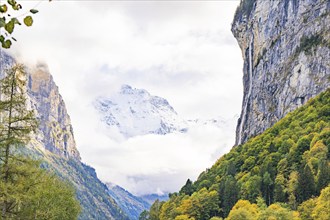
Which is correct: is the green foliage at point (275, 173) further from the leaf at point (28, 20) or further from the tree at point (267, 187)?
the leaf at point (28, 20)

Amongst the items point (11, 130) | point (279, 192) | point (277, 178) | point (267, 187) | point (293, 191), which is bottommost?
point (11, 130)

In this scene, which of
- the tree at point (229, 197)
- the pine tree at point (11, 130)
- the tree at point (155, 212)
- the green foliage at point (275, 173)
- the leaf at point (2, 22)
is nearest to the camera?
the leaf at point (2, 22)

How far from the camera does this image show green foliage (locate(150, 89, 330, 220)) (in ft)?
351

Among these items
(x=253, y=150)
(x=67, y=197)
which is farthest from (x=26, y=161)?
(x=253, y=150)

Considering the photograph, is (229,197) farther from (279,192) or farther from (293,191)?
(293,191)

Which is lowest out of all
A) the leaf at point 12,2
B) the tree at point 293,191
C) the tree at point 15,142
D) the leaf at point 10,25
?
the leaf at point 10,25

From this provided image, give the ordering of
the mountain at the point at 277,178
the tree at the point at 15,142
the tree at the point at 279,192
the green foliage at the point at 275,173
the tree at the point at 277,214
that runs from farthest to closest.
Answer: the tree at the point at 279,192
the green foliage at the point at 275,173
the mountain at the point at 277,178
the tree at the point at 277,214
the tree at the point at 15,142

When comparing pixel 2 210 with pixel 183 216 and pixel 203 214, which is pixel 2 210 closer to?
pixel 183 216

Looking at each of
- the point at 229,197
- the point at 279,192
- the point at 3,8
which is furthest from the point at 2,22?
the point at 229,197

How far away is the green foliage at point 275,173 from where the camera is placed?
351 feet

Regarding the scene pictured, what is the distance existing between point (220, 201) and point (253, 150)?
159 feet

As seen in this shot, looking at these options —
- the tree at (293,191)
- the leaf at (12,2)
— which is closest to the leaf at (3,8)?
the leaf at (12,2)

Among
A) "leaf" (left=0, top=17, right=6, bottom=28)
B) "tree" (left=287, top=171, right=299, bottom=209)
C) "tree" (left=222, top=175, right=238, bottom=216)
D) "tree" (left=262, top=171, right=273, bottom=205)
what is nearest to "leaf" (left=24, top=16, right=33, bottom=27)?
"leaf" (left=0, top=17, right=6, bottom=28)

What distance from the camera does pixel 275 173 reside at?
134375 mm
